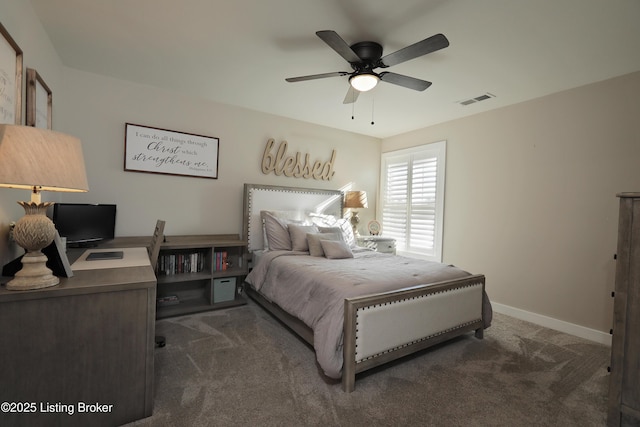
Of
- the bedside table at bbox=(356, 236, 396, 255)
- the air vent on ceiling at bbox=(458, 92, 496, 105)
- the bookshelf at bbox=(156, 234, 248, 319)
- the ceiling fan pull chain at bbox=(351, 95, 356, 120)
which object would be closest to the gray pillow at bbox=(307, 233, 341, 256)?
the bookshelf at bbox=(156, 234, 248, 319)

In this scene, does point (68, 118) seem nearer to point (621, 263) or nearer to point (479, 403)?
point (479, 403)

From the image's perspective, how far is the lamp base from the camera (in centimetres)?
128

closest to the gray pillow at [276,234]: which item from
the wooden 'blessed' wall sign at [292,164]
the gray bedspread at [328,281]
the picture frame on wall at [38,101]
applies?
the gray bedspread at [328,281]

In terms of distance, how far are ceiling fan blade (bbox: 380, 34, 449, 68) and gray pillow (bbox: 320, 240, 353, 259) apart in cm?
177

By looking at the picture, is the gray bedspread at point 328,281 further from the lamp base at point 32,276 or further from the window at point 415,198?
the lamp base at point 32,276

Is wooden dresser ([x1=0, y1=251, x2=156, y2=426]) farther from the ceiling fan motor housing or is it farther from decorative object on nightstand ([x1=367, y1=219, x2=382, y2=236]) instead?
decorative object on nightstand ([x1=367, y1=219, x2=382, y2=236])

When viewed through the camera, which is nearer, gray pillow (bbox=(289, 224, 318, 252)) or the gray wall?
the gray wall

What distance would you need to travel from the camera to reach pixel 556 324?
2.96 meters

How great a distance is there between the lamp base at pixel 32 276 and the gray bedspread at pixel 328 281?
150 cm

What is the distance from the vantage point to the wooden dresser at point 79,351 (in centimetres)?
126

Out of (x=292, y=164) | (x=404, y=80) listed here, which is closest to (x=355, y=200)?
(x=292, y=164)

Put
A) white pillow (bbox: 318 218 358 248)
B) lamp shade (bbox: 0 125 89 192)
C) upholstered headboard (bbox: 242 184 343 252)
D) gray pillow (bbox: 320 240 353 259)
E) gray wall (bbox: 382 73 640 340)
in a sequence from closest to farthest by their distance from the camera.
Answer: lamp shade (bbox: 0 125 89 192) → gray wall (bbox: 382 73 640 340) → gray pillow (bbox: 320 240 353 259) → white pillow (bbox: 318 218 358 248) → upholstered headboard (bbox: 242 184 343 252)

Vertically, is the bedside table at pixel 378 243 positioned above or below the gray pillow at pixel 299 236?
below

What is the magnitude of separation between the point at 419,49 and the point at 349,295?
166 cm
